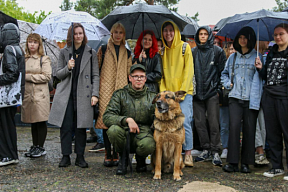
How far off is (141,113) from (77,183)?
1.41 meters

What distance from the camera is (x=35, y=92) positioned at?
5.88 metres

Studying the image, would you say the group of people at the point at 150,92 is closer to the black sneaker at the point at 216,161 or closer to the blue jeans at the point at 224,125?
the black sneaker at the point at 216,161

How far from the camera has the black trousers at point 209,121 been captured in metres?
5.58

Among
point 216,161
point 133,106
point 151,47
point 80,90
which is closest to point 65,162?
point 80,90

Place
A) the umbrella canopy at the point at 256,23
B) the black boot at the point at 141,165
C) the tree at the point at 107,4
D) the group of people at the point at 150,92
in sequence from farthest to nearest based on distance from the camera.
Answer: the tree at the point at 107,4, the black boot at the point at 141,165, the group of people at the point at 150,92, the umbrella canopy at the point at 256,23

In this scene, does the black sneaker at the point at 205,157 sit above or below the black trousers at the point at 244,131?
below

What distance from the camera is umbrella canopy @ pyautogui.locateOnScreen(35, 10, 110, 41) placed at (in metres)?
4.95

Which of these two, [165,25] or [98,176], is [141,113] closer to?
[98,176]

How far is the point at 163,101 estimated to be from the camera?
439 cm

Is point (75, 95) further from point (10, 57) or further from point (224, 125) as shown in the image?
point (224, 125)

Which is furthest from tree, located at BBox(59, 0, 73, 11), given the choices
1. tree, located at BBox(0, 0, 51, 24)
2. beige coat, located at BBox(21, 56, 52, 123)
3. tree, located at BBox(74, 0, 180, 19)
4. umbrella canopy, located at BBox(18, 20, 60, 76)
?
beige coat, located at BBox(21, 56, 52, 123)

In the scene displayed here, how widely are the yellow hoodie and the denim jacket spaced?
646mm

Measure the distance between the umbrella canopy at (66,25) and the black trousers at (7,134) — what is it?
4.90 ft

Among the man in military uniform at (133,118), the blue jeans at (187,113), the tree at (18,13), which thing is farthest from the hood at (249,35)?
the tree at (18,13)
